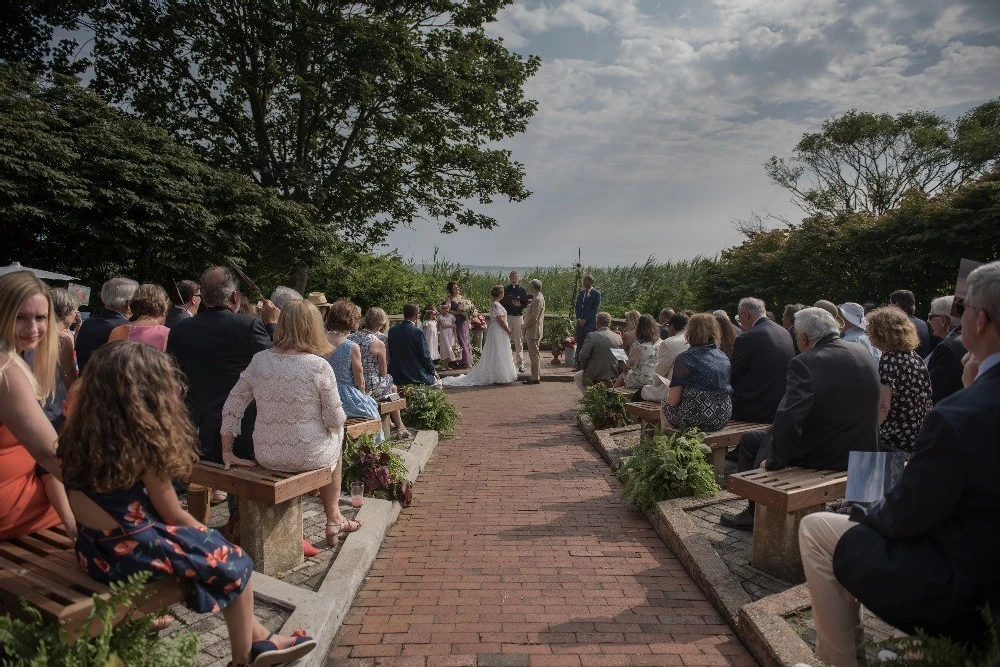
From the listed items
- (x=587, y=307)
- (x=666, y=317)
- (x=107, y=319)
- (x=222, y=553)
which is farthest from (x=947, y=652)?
(x=587, y=307)

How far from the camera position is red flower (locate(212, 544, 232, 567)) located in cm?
274

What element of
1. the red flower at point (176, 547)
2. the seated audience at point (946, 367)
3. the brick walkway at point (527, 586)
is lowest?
the brick walkway at point (527, 586)

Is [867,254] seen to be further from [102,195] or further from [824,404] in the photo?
[102,195]

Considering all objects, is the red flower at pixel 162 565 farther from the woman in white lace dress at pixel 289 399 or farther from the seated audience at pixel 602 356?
the seated audience at pixel 602 356

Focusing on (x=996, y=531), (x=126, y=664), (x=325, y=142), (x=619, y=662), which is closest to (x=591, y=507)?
(x=619, y=662)

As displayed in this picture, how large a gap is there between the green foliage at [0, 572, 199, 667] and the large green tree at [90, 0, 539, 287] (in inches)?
677

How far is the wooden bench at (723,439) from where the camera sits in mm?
6035

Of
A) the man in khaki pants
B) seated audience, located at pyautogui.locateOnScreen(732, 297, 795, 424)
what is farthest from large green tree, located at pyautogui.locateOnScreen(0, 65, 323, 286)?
seated audience, located at pyautogui.locateOnScreen(732, 297, 795, 424)

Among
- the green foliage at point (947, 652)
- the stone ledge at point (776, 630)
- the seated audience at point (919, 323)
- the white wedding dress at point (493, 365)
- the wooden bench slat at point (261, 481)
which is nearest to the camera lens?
the green foliage at point (947, 652)

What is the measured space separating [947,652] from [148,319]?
16.5 feet

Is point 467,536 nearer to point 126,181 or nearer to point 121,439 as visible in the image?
point 121,439

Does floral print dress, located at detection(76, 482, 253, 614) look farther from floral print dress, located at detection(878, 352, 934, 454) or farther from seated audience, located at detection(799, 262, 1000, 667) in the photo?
floral print dress, located at detection(878, 352, 934, 454)

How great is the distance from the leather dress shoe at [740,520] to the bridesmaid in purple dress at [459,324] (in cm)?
1082

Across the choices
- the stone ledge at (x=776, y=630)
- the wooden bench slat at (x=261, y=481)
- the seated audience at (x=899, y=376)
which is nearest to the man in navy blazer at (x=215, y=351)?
the wooden bench slat at (x=261, y=481)
